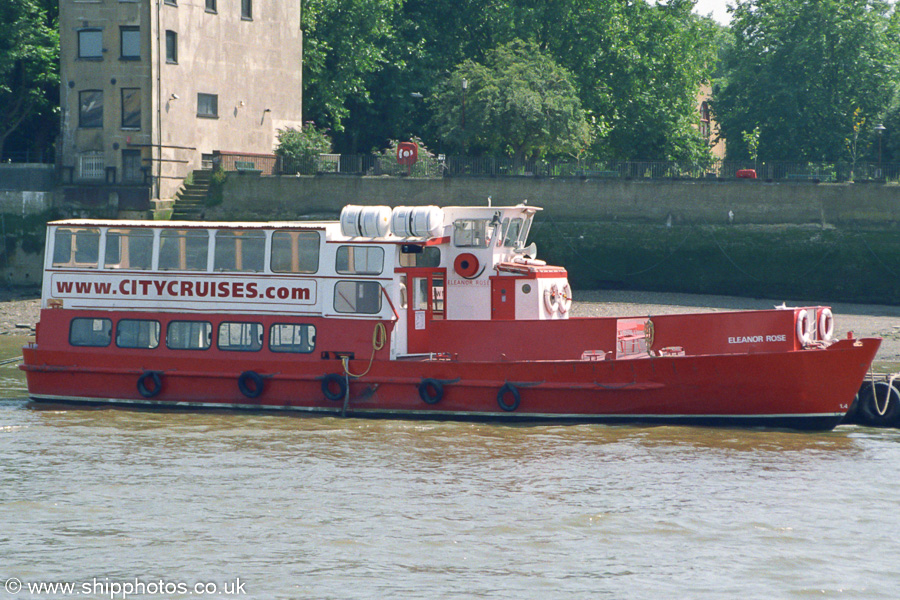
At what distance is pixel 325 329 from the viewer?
67.7 feet

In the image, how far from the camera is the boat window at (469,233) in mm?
20750

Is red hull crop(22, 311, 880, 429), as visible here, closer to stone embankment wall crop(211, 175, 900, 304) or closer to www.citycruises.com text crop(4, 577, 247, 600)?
www.citycruises.com text crop(4, 577, 247, 600)

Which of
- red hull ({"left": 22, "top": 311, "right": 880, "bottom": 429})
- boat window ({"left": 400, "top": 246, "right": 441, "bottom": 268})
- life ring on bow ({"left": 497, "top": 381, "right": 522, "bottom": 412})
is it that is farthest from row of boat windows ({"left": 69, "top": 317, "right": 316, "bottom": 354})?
life ring on bow ({"left": 497, "top": 381, "right": 522, "bottom": 412})

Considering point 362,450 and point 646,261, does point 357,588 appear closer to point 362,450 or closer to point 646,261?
point 362,450

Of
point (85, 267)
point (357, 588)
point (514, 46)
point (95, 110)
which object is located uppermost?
point (514, 46)

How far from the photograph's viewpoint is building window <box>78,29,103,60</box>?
39750 millimetres

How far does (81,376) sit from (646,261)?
814 inches

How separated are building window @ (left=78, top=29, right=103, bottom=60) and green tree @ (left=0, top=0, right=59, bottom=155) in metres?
3.84

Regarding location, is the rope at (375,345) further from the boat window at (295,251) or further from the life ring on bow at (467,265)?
the life ring on bow at (467,265)

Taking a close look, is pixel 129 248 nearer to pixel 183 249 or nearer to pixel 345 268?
pixel 183 249

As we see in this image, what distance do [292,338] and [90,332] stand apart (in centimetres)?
425

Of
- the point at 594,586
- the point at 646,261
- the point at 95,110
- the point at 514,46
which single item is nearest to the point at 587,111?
the point at 514,46

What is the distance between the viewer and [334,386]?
20516mm

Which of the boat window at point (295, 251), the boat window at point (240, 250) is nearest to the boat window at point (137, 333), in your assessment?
the boat window at point (240, 250)
